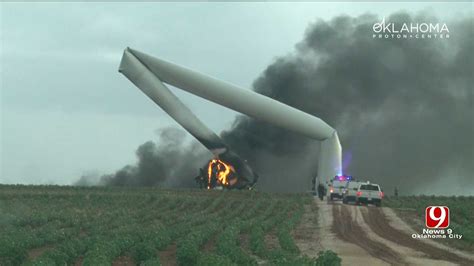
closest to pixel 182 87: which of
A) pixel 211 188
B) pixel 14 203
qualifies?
pixel 211 188

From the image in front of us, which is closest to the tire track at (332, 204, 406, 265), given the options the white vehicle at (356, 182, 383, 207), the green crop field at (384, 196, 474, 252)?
the green crop field at (384, 196, 474, 252)

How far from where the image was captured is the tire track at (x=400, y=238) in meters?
32.3

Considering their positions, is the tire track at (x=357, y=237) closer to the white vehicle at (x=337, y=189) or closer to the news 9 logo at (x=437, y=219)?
the news 9 logo at (x=437, y=219)

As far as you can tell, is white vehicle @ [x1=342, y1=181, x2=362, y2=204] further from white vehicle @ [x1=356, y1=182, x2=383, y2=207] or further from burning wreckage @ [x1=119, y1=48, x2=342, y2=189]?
burning wreckage @ [x1=119, y1=48, x2=342, y2=189]

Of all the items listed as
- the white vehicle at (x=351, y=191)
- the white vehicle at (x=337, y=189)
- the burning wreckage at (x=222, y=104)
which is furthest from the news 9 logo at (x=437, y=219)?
the burning wreckage at (x=222, y=104)

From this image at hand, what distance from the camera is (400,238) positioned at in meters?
40.5

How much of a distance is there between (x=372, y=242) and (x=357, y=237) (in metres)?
2.80

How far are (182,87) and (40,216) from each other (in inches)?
1412

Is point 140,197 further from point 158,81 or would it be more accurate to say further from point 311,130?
point 311,130

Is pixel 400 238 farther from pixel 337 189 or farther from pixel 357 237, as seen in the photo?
pixel 337 189

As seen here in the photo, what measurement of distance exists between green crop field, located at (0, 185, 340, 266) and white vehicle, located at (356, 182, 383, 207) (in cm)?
412

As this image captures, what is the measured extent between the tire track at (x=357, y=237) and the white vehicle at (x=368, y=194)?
624 cm

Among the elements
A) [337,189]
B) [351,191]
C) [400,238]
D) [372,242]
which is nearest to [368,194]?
[351,191]

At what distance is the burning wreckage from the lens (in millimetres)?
83062
